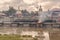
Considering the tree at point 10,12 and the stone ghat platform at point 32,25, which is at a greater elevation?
the tree at point 10,12

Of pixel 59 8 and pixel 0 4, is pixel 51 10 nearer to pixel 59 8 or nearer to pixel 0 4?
pixel 59 8

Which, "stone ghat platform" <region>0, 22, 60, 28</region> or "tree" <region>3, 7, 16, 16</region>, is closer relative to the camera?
"stone ghat platform" <region>0, 22, 60, 28</region>

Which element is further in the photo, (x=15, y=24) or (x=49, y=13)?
(x=49, y=13)

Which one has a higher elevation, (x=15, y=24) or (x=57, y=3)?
(x=57, y=3)

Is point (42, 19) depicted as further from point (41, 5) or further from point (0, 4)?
point (0, 4)

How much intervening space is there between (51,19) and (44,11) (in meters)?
0.69

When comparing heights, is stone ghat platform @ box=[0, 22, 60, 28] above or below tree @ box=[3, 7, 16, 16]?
below

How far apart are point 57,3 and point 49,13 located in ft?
2.71

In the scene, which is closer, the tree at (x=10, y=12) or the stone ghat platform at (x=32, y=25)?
the stone ghat platform at (x=32, y=25)

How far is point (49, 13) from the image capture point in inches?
454

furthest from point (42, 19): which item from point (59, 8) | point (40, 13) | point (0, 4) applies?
point (0, 4)

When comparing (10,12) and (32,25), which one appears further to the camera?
(10,12)

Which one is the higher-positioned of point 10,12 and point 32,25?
point 10,12

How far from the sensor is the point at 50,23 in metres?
10.5
